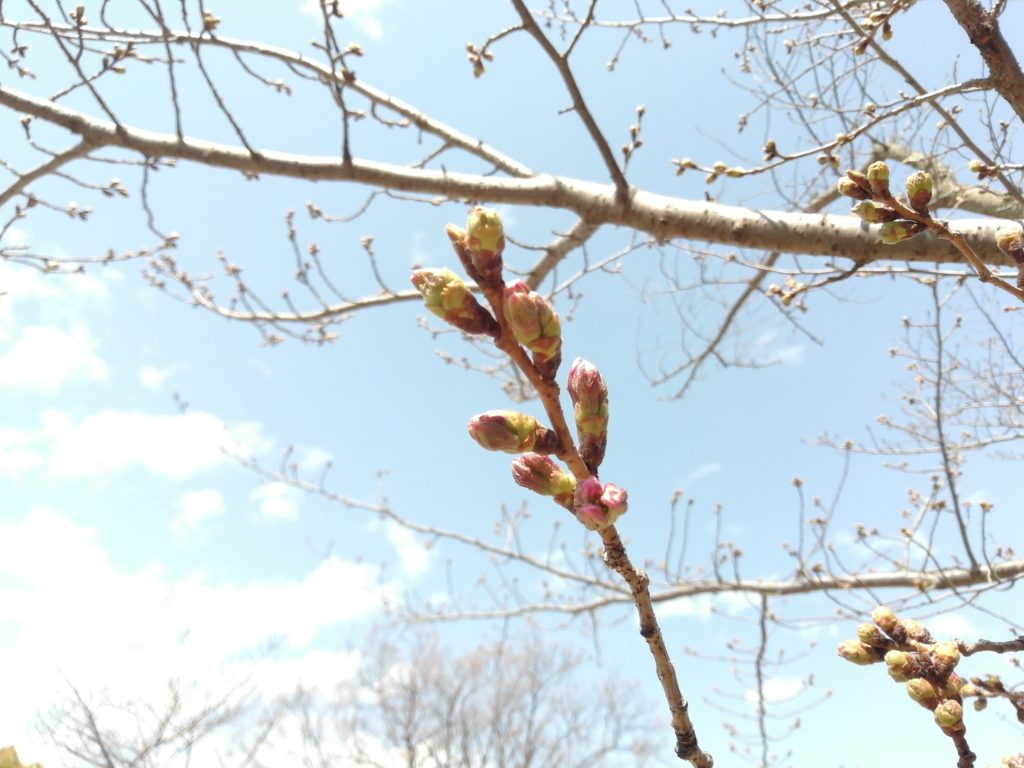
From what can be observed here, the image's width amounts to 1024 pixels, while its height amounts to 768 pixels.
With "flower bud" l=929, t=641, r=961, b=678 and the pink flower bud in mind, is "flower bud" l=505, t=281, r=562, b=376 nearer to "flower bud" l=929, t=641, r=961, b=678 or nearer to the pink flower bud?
the pink flower bud

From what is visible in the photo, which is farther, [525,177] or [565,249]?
[565,249]

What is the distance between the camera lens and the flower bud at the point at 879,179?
961 millimetres

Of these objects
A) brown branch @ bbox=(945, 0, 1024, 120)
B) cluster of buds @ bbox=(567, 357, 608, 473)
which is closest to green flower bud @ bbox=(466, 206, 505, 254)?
cluster of buds @ bbox=(567, 357, 608, 473)

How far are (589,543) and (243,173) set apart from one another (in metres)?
3.55

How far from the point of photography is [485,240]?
628 millimetres

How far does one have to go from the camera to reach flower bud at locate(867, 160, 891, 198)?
961mm

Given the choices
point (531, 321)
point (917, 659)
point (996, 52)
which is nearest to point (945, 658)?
point (917, 659)

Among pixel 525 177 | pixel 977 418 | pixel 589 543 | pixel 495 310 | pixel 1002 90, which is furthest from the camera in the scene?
pixel 589 543

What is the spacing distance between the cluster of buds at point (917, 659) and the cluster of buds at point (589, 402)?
0.63 metres

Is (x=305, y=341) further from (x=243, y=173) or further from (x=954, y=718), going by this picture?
(x=954, y=718)

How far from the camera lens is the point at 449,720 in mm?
16797

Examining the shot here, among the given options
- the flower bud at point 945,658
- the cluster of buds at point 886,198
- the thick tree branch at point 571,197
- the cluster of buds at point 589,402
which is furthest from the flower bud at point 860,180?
the thick tree branch at point 571,197

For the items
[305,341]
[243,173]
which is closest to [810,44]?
[243,173]

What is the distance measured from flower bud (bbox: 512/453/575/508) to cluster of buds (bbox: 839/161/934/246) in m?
0.65
